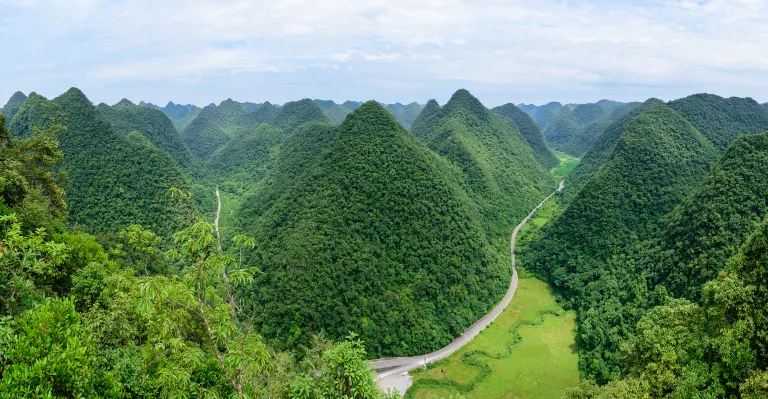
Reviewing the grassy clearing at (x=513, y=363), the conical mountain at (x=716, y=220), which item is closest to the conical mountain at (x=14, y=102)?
the grassy clearing at (x=513, y=363)

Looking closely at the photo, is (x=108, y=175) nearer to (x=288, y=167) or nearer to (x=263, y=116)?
(x=288, y=167)

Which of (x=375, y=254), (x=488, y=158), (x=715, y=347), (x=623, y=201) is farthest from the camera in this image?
(x=488, y=158)

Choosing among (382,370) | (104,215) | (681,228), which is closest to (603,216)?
(681,228)

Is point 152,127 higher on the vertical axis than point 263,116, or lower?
lower

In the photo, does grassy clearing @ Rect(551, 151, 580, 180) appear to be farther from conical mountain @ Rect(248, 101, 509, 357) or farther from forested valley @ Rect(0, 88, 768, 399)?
conical mountain @ Rect(248, 101, 509, 357)

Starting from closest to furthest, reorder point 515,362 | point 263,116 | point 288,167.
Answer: point 515,362, point 288,167, point 263,116

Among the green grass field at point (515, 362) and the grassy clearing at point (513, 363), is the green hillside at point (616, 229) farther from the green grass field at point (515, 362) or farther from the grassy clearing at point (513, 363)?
the grassy clearing at point (513, 363)

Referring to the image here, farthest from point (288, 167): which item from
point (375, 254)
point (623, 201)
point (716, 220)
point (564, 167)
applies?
point (564, 167)
